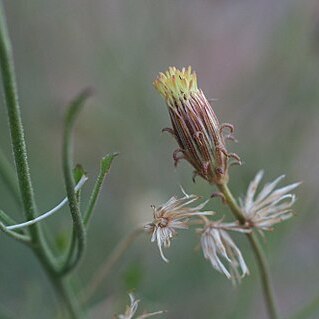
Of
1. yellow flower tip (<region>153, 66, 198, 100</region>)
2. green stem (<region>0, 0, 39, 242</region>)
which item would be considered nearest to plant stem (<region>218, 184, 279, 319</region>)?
yellow flower tip (<region>153, 66, 198, 100</region>)

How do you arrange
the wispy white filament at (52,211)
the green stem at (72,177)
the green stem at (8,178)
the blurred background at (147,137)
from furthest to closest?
the blurred background at (147,137) < the green stem at (8,178) < the wispy white filament at (52,211) < the green stem at (72,177)

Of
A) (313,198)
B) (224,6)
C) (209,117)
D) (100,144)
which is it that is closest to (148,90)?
(100,144)

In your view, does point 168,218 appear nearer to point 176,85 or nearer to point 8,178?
point 176,85

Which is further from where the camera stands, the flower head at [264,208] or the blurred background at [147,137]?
the blurred background at [147,137]

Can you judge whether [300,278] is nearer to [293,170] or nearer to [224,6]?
[293,170]

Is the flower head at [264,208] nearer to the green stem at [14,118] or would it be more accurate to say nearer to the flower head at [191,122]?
the flower head at [191,122]

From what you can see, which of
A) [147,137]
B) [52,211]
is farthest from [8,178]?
[147,137]

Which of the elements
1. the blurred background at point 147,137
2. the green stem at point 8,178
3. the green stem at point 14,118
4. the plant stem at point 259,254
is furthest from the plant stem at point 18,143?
the blurred background at point 147,137
